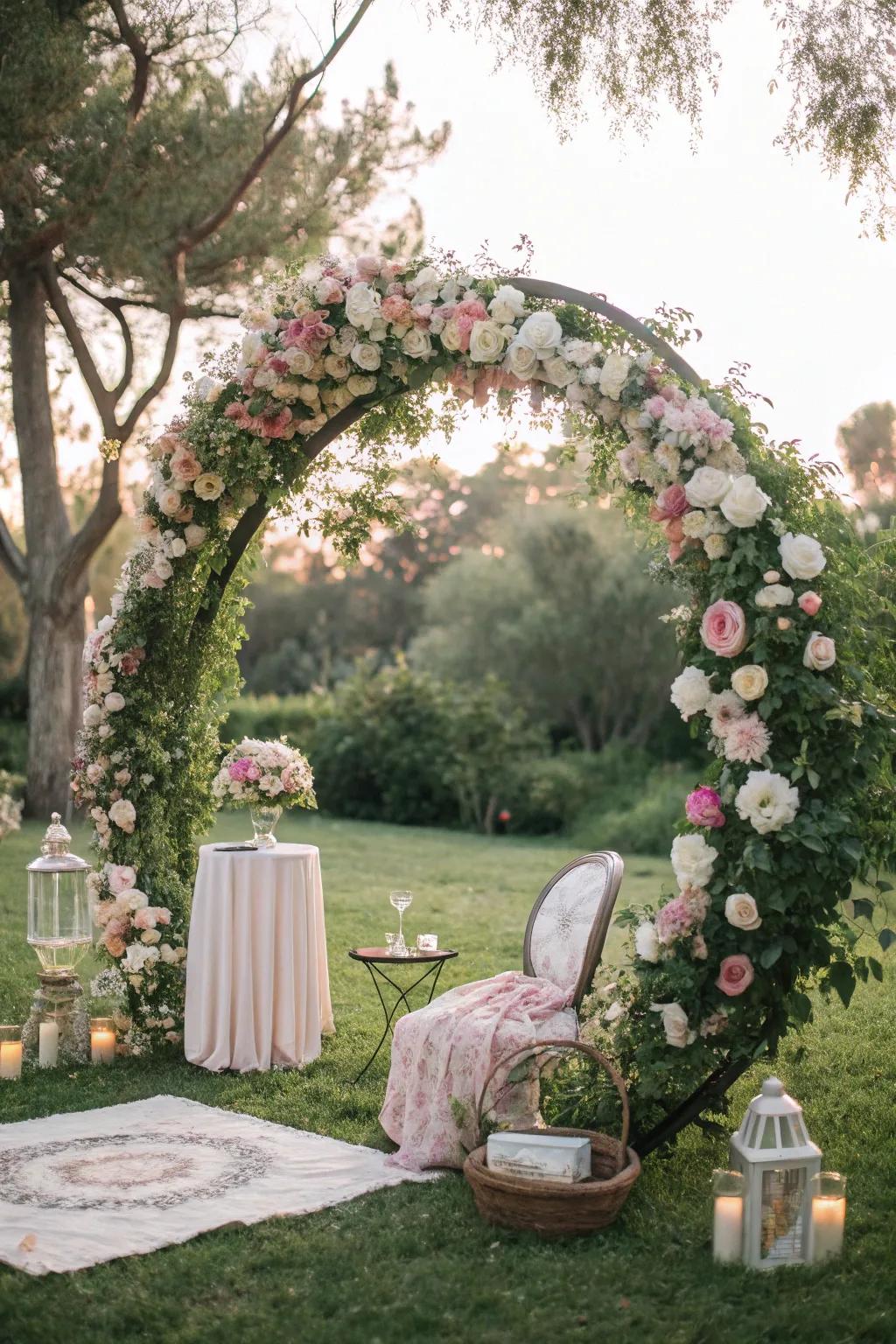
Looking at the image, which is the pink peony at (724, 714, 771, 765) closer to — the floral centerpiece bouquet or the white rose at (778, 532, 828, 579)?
the white rose at (778, 532, 828, 579)

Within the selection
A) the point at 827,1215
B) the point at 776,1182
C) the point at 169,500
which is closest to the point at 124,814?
the point at 169,500

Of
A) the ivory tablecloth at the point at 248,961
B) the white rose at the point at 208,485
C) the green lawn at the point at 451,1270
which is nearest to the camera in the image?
the green lawn at the point at 451,1270

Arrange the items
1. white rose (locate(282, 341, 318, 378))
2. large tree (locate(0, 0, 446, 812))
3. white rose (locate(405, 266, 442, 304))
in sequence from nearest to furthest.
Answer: white rose (locate(405, 266, 442, 304)) < white rose (locate(282, 341, 318, 378)) < large tree (locate(0, 0, 446, 812))

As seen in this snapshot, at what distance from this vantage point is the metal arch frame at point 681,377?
15.3 ft

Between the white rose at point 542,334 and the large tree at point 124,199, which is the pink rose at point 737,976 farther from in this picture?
the large tree at point 124,199

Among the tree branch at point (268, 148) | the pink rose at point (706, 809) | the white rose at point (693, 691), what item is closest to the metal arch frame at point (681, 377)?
the pink rose at point (706, 809)

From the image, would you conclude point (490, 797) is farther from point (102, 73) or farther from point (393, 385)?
point (393, 385)

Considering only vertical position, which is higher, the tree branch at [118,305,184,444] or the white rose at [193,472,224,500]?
the tree branch at [118,305,184,444]

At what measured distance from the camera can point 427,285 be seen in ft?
18.1

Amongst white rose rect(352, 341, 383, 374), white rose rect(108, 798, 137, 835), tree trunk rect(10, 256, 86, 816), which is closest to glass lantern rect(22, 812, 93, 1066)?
→ white rose rect(108, 798, 137, 835)

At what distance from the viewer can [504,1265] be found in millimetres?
3936

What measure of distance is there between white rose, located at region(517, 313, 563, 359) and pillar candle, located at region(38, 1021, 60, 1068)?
370 cm

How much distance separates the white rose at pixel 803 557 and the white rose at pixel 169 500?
9.81 feet

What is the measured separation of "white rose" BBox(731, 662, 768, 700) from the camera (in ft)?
14.5
